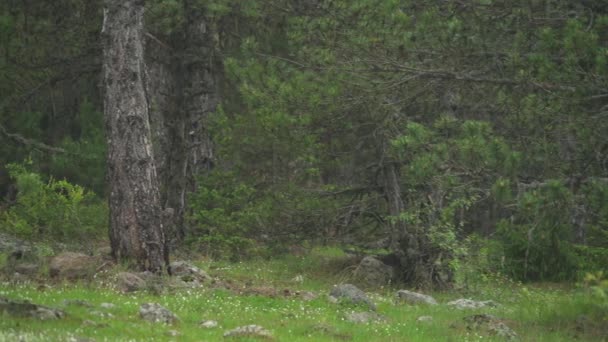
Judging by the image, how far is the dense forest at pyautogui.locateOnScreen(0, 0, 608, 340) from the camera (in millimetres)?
11469

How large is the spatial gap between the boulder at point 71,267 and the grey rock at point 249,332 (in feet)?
16.1

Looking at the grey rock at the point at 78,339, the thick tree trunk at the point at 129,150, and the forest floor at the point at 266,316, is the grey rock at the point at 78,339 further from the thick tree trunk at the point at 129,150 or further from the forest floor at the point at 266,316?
the thick tree trunk at the point at 129,150

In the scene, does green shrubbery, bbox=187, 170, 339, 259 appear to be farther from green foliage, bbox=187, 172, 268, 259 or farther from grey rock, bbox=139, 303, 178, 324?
grey rock, bbox=139, 303, 178, 324

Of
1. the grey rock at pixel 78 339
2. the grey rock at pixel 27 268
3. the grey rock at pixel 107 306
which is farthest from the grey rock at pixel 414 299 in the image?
the grey rock at pixel 78 339

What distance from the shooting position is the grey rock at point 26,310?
8.92 metres

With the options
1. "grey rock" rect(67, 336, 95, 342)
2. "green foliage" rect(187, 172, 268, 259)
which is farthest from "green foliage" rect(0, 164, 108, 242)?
"grey rock" rect(67, 336, 95, 342)

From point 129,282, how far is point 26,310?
3764 mm

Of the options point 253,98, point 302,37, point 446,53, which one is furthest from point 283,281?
point 446,53

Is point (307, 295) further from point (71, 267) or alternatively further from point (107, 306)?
point (107, 306)

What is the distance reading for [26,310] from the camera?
901 cm

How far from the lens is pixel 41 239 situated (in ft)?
61.0

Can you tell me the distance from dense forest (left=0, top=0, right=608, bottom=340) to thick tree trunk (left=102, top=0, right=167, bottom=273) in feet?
0.10

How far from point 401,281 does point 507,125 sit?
5.54 metres

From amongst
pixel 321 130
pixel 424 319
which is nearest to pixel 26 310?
pixel 424 319
